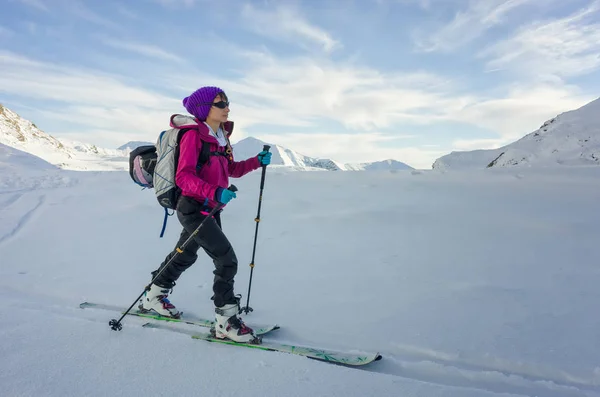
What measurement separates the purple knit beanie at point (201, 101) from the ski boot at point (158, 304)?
6.71 feet

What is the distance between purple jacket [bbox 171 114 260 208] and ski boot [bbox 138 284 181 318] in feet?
4.56

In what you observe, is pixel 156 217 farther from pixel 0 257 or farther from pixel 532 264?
pixel 532 264

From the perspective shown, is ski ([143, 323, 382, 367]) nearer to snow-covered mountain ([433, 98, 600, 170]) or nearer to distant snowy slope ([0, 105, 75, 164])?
snow-covered mountain ([433, 98, 600, 170])

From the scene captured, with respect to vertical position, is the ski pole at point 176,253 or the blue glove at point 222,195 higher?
the blue glove at point 222,195

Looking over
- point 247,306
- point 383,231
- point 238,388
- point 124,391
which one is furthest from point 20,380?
point 383,231

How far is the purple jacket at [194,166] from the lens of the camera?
3281mm

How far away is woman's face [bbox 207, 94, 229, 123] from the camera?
3680 millimetres

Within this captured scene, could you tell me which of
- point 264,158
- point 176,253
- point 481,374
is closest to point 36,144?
point 176,253

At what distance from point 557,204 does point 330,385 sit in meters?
6.24

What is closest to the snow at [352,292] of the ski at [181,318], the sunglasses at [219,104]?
the ski at [181,318]

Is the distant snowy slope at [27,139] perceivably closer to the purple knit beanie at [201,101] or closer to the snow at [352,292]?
the snow at [352,292]

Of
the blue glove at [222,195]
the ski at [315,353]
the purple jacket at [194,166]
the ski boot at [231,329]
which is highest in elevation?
the purple jacket at [194,166]

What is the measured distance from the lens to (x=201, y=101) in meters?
3.66

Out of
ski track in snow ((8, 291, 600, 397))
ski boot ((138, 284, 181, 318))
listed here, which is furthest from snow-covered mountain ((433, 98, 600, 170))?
ski boot ((138, 284, 181, 318))
